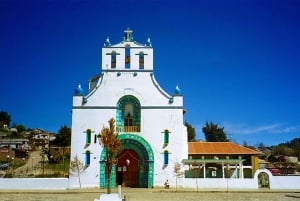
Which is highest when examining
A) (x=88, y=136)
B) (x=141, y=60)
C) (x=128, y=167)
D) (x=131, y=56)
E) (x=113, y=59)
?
(x=131, y=56)

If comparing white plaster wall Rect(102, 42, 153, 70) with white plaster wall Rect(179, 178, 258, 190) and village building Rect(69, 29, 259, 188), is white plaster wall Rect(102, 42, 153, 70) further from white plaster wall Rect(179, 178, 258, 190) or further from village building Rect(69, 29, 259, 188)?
A: white plaster wall Rect(179, 178, 258, 190)

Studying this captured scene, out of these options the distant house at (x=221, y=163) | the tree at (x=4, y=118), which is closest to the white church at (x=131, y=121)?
the distant house at (x=221, y=163)

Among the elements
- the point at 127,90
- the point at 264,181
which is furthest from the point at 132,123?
the point at 264,181

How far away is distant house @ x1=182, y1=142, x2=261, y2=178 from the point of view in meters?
32.9

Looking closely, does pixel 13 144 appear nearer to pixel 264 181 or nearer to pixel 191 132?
pixel 191 132

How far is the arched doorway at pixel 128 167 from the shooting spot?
3120cm

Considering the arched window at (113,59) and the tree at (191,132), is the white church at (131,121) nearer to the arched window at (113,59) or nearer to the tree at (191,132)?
the arched window at (113,59)

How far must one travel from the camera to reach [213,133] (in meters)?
75.7

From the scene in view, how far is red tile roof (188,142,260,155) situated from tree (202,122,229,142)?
3798cm

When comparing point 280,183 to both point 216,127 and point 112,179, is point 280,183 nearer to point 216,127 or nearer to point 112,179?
point 112,179

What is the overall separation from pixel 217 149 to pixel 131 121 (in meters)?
9.41

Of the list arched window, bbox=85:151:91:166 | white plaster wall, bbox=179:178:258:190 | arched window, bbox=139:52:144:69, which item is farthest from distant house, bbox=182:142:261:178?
arched window, bbox=139:52:144:69

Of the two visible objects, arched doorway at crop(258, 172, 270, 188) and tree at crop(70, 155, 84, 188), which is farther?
arched doorway at crop(258, 172, 270, 188)

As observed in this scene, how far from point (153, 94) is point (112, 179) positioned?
8.02 metres
